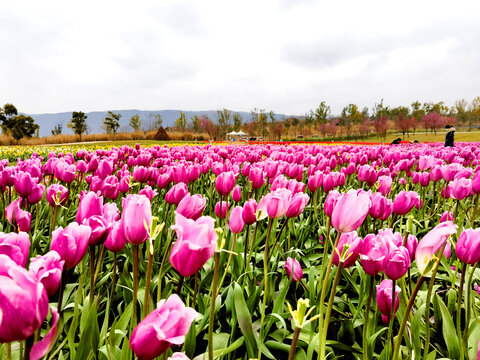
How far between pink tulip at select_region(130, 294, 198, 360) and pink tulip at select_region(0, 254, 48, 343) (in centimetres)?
23

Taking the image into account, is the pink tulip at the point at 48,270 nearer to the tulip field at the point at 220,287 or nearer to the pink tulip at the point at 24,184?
the tulip field at the point at 220,287

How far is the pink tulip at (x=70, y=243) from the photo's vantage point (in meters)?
1.06

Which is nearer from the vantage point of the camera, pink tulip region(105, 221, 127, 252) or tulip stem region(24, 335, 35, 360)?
tulip stem region(24, 335, 35, 360)

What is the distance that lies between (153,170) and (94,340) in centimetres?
225

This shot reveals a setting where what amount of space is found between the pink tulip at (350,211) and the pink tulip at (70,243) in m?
1.03

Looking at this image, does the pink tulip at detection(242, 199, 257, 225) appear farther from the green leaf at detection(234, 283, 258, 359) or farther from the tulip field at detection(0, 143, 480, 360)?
the green leaf at detection(234, 283, 258, 359)

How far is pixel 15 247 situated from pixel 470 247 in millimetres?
1723

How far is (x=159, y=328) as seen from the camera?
0.72 m

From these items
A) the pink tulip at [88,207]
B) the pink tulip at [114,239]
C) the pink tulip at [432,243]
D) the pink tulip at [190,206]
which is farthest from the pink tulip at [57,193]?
the pink tulip at [432,243]

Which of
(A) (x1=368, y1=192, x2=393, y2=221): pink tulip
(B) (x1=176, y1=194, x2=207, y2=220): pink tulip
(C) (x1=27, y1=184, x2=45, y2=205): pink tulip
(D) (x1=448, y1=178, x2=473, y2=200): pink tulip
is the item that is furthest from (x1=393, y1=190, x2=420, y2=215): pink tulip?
(C) (x1=27, y1=184, x2=45, y2=205): pink tulip

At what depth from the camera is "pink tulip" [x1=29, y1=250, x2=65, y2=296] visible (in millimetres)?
811

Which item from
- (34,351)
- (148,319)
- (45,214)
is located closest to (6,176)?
(45,214)

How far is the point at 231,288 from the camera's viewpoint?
6.16ft

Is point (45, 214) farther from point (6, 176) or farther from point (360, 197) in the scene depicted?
point (360, 197)
